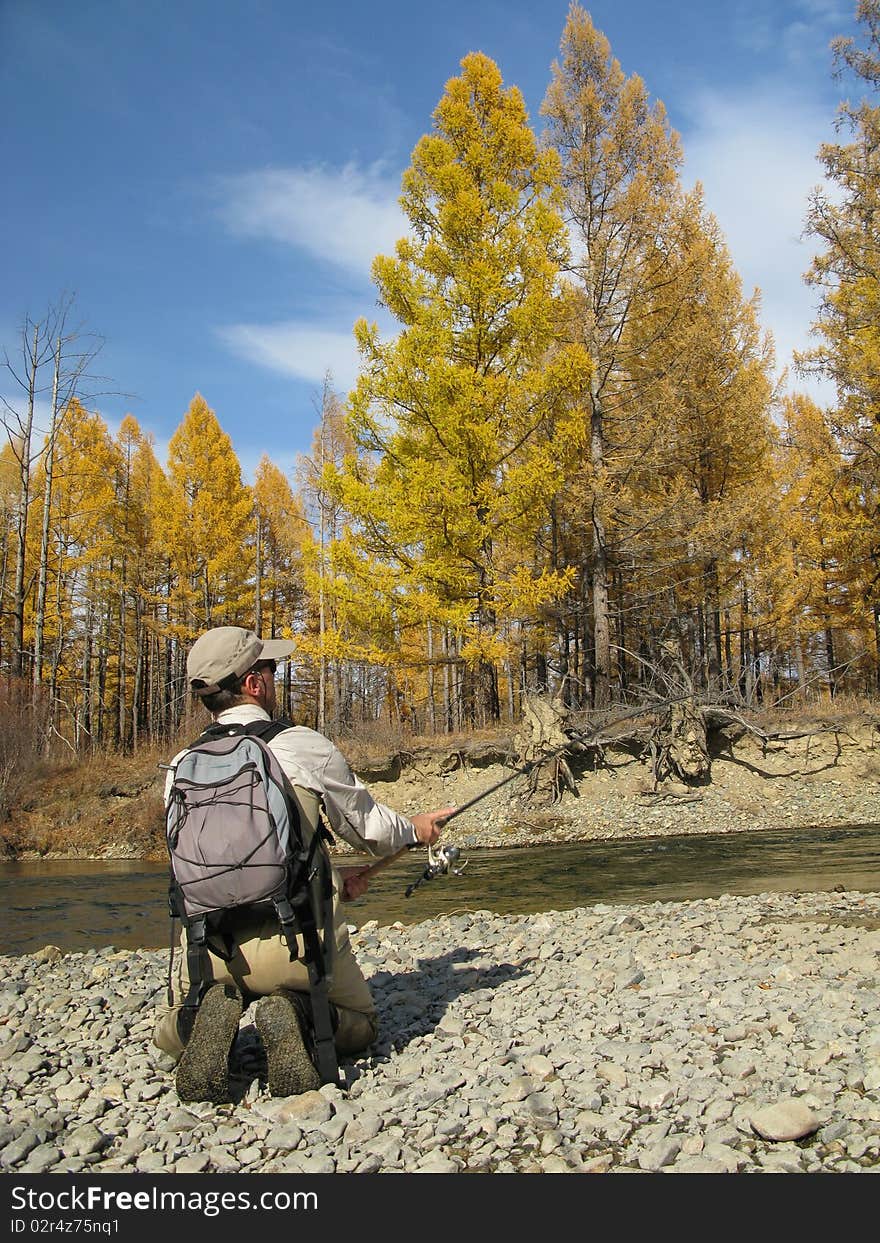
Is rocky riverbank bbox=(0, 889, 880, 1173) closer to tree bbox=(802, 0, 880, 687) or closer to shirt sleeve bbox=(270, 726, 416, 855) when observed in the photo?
shirt sleeve bbox=(270, 726, 416, 855)

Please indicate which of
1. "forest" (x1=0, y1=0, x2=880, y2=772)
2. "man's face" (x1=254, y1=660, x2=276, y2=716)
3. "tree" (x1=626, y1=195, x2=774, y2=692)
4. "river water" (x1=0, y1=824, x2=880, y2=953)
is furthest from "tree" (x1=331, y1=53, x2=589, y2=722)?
"man's face" (x1=254, y1=660, x2=276, y2=716)

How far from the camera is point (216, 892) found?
3.05 metres

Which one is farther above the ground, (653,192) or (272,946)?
(653,192)

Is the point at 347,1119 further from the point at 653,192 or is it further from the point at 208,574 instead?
the point at 208,574

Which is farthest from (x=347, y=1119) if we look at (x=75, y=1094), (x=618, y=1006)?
(x=618, y=1006)

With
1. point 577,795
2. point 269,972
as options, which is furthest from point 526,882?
point 269,972

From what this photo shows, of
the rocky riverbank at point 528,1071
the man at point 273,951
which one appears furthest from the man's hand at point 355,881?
the rocky riverbank at point 528,1071

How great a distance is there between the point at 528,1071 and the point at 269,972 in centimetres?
111

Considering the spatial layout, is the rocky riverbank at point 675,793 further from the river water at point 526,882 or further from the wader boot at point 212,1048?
the wader boot at point 212,1048

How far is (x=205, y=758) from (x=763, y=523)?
1836 centimetres

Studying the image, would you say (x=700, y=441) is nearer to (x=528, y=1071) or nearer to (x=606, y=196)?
→ (x=606, y=196)

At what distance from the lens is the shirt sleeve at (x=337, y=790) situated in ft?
10.8

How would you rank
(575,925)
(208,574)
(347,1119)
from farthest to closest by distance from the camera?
1. (208,574)
2. (575,925)
3. (347,1119)
